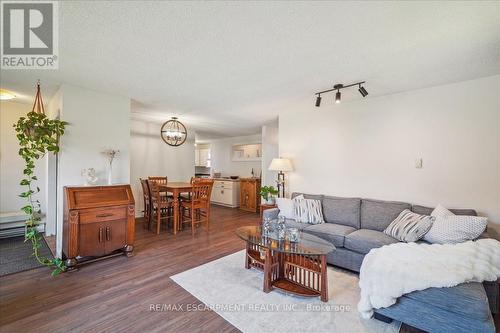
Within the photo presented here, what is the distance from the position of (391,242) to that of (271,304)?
1.56 m

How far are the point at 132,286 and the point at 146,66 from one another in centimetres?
238

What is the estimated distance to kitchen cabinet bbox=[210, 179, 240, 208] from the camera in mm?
7086

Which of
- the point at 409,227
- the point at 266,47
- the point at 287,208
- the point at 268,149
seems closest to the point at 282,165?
the point at 287,208

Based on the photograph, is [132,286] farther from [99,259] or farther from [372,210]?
[372,210]

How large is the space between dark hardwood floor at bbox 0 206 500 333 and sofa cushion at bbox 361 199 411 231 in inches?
55.2

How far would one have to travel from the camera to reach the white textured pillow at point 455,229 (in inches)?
88.4

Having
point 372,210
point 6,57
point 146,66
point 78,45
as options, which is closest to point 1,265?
point 6,57

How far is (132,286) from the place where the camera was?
2.36 m

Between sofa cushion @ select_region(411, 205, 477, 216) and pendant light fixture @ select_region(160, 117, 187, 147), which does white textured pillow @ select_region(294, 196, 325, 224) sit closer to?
sofa cushion @ select_region(411, 205, 477, 216)

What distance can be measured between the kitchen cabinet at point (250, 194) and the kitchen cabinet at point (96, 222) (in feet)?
12.4

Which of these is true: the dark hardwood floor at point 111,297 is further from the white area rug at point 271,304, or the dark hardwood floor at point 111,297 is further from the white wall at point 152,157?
the white wall at point 152,157

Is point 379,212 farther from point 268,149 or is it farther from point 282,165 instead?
point 268,149

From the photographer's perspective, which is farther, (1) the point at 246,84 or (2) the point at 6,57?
(1) the point at 246,84

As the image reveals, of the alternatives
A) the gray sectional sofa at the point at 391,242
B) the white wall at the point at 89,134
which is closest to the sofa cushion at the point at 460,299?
the gray sectional sofa at the point at 391,242
